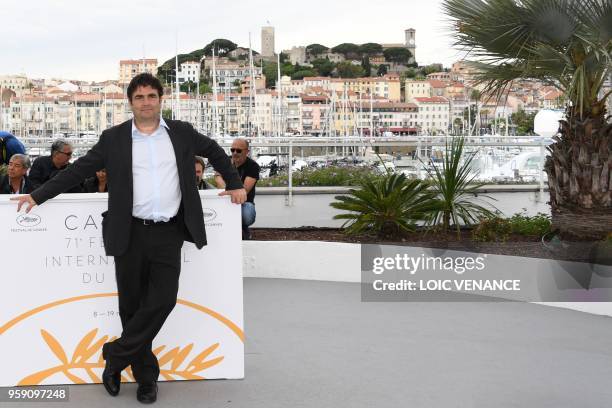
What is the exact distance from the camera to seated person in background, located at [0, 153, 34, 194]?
25.3 feet

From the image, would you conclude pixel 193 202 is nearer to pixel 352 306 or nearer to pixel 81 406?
pixel 81 406

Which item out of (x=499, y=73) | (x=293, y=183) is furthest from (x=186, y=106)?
(x=499, y=73)

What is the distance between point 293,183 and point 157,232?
10.4m

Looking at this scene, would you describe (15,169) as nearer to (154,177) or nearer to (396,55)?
(154,177)

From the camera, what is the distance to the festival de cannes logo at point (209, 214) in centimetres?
496

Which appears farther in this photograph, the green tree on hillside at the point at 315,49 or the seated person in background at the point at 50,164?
the green tree on hillside at the point at 315,49

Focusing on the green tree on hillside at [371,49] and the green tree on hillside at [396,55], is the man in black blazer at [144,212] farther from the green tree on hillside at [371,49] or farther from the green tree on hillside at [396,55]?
the green tree on hillside at [371,49]

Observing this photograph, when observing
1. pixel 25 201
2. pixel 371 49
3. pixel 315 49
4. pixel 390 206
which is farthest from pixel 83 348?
pixel 315 49

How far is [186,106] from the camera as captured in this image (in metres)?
94.4

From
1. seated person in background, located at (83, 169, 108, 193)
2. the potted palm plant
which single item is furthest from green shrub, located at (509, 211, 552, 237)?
seated person in background, located at (83, 169, 108, 193)

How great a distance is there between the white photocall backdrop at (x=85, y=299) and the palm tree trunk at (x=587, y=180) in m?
4.50

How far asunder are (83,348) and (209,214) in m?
1.02

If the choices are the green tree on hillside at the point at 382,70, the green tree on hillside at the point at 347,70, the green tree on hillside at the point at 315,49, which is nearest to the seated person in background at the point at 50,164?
the green tree on hillside at the point at 347,70

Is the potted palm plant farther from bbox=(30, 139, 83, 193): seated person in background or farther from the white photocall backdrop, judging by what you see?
the white photocall backdrop
